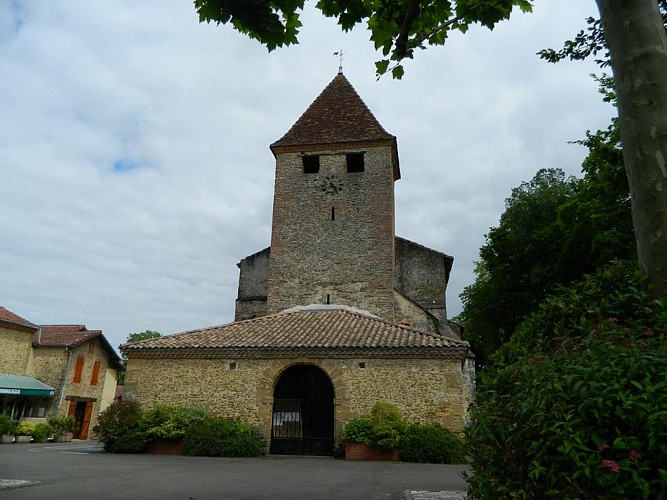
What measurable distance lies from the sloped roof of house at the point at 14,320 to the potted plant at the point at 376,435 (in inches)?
747

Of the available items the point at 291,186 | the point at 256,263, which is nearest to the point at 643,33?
the point at 291,186

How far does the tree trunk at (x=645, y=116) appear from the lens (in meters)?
3.29

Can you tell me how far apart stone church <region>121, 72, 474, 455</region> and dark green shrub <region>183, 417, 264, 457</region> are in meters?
0.68

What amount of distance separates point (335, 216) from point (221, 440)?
11832 millimetres

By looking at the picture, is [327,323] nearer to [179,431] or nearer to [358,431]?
[358,431]

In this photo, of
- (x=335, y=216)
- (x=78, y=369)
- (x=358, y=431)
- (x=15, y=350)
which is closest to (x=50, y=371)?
(x=78, y=369)

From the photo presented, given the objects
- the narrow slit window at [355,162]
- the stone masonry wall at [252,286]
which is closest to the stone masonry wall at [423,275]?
the narrow slit window at [355,162]

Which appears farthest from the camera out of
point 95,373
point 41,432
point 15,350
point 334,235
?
point 95,373

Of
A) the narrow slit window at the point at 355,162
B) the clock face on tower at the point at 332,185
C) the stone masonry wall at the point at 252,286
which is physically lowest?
the stone masonry wall at the point at 252,286

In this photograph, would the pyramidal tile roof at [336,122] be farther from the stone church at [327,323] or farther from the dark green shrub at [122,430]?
the dark green shrub at [122,430]

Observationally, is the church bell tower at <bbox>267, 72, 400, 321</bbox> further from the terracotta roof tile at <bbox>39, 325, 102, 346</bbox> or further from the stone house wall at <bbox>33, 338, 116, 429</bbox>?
the stone house wall at <bbox>33, 338, 116, 429</bbox>

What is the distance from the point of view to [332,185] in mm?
22875

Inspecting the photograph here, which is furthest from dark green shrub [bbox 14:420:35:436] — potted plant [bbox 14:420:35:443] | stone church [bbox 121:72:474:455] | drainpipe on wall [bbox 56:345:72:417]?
stone church [bbox 121:72:474:455]

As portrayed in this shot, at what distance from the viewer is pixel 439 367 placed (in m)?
13.4
